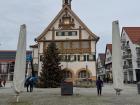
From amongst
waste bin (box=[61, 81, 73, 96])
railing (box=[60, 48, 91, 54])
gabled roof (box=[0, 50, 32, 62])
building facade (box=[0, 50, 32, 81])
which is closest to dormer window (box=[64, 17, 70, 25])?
railing (box=[60, 48, 91, 54])

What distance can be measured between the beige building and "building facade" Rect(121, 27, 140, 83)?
71.8 feet

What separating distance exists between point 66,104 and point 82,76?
39878 millimetres

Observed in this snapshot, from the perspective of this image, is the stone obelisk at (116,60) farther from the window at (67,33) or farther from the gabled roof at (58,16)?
the window at (67,33)

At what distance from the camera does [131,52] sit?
2950 inches

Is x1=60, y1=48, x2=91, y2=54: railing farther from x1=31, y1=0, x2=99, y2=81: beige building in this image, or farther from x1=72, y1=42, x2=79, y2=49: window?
x1=72, y1=42, x2=79, y2=49: window

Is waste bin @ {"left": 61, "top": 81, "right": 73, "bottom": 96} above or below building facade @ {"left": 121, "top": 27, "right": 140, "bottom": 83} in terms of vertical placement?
below

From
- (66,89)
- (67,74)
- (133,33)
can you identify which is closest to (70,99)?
(66,89)

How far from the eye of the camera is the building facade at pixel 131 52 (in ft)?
234

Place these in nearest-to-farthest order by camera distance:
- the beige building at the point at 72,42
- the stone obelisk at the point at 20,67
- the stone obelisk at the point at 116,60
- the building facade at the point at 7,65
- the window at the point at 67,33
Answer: the stone obelisk at the point at 116,60 → the stone obelisk at the point at 20,67 → the beige building at the point at 72,42 → the window at the point at 67,33 → the building facade at the point at 7,65

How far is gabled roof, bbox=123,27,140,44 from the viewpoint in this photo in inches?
2824

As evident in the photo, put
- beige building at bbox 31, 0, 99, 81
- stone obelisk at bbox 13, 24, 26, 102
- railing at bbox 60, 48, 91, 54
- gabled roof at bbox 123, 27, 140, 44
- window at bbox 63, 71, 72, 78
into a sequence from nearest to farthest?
stone obelisk at bbox 13, 24, 26, 102 → beige building at bbox 31, 0, 99, 81 → railing at bbox 60, 48, 91, 54 → window at bbox 63, 71, 72, 78 → gabled roof at bbox 123, 27, 140, 44

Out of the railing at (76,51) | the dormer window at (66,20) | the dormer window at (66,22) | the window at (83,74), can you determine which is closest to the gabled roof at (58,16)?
the dormer window at (66,22)

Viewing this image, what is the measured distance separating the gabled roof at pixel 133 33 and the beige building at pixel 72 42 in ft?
70.1

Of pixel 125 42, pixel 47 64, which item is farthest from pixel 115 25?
pixel 125 42
